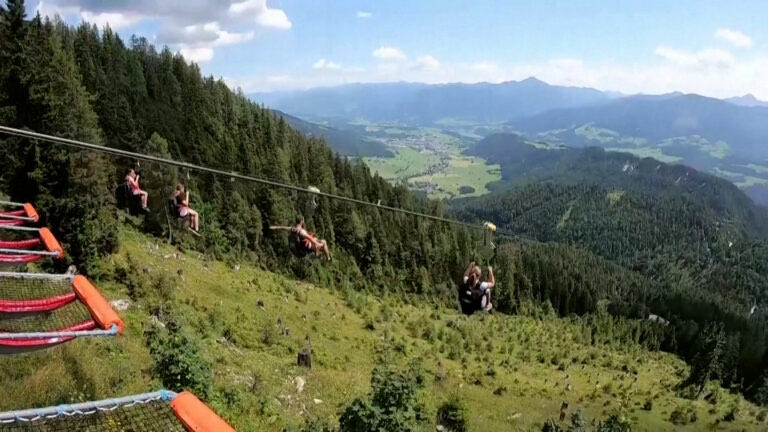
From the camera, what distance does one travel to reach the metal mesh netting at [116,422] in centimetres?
524

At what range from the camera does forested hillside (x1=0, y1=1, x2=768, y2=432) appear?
2136 centimetres

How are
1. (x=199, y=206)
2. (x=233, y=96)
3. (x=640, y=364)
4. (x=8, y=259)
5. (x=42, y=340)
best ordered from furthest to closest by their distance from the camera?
1. (x=233, y=96)
2. (x=640, y=364)
3. (x=199, y=206)
4. (x=8, y=259)
5. (x=42, y=340)

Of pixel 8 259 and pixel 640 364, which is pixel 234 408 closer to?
pixel 8 259

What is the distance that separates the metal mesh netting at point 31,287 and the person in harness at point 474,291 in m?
11.7

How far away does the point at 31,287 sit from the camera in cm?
810

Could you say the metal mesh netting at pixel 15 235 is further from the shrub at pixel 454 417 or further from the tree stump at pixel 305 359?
the shrub at pixel 454 417

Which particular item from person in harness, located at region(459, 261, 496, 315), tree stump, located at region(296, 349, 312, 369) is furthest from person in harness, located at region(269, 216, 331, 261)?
tree stump, located at region(296, 349, 312, 369)

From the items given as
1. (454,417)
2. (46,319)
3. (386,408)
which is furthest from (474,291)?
(46,319)

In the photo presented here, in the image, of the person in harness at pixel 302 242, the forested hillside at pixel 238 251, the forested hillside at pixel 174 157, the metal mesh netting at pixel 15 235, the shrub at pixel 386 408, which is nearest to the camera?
the metal mesh netting at pixel 15 235

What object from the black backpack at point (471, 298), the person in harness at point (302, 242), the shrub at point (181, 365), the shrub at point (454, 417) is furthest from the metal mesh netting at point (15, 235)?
the shrub at point (454, 417)

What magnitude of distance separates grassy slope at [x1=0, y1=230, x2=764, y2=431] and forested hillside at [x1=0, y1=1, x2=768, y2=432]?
0.65 feet

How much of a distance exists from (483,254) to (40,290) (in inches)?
421

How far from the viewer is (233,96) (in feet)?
285

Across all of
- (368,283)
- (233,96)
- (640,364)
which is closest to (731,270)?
(640,364)
